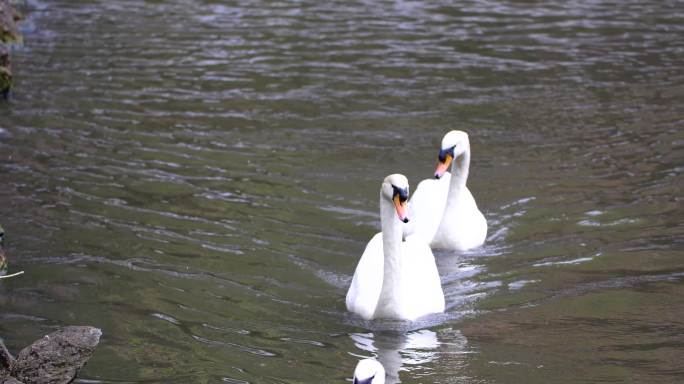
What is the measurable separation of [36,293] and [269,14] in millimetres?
11652

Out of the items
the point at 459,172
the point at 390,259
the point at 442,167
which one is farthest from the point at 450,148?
the point at 390,259

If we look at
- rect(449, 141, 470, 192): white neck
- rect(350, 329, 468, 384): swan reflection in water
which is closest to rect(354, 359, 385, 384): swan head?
rect(350, 329, 468, 384): swan reflection in water

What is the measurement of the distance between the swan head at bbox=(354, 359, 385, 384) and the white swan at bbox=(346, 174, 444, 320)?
6.43 ft

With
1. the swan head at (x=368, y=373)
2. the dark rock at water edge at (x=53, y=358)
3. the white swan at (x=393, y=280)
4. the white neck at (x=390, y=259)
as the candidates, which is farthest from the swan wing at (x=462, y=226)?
the dark rock at water edge at (x=53, y=358)

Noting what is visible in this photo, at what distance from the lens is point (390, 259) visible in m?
7.88

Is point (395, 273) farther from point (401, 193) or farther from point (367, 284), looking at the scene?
point (401, 193)

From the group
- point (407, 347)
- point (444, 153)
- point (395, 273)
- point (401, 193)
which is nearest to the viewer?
point (407, 347)

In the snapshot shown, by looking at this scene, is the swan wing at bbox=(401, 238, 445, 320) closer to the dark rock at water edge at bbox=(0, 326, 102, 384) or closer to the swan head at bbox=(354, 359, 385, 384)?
the swan head at bbox=(354, 359, 385, 384)

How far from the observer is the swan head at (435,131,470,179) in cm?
943

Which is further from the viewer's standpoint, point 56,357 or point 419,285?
point 419,285

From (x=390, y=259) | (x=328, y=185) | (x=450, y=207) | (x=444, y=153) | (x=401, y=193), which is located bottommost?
(x=328, y=185)

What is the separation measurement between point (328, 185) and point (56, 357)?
5065 mm

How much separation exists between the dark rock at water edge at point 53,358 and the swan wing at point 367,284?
2284 millimetres

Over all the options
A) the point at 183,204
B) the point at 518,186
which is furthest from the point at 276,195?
the point at 518,186
